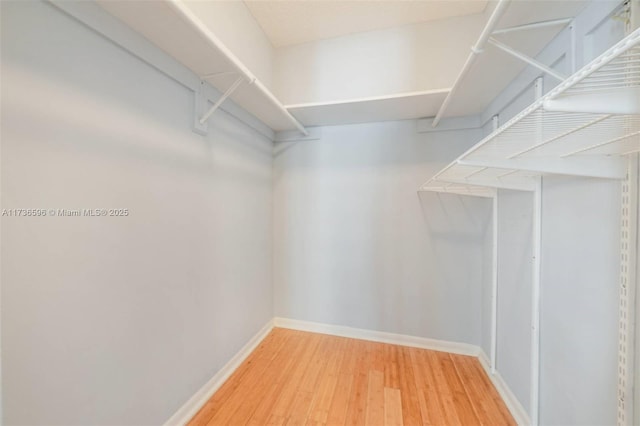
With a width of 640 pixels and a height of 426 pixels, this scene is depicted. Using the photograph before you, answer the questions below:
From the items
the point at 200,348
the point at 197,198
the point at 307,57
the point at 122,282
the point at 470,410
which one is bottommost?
the point at 470,410

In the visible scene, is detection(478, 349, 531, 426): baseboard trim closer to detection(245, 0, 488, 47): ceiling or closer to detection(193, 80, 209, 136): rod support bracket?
detection(193, 80, 209, 136): rod support bracket

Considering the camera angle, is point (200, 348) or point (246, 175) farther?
point (246, 175)

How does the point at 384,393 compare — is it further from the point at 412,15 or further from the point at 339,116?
the point at 412,15

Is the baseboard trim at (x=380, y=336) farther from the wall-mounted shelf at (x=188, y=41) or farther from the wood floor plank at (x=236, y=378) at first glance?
the wall-mounted shelf at (x=188, y=41)

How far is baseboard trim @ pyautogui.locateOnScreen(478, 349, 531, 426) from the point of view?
140 centimetres

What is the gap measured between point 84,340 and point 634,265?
6.77 ft

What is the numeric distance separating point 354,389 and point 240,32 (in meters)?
2.81

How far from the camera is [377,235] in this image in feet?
7.62

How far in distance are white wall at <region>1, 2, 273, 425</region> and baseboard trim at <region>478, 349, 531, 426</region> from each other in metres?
1.98

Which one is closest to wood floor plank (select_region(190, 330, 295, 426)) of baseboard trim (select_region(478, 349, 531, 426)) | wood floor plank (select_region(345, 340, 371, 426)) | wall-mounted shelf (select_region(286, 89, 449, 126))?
wood floor plank (select_region(345, 340, 371, 426))

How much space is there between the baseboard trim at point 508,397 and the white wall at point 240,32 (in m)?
3.05

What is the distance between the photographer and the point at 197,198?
1529mm

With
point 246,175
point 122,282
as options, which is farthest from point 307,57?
point 122,282

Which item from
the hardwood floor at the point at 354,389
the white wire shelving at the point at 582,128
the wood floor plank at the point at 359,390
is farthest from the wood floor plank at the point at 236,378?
the white wire shelving at the point at 582,128
